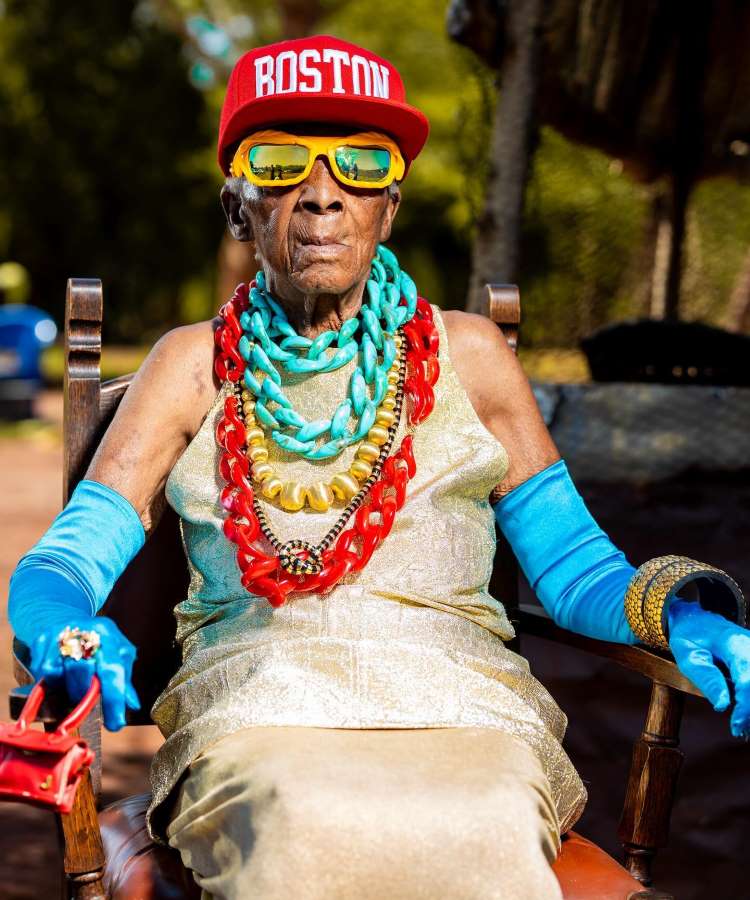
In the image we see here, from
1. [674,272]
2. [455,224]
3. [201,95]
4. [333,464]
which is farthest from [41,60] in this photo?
[333,464]

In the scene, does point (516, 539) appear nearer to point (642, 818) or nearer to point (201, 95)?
point (642, 818)

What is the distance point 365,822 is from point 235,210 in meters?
1.20

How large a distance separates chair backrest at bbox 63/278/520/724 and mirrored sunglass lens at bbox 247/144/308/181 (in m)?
0.41

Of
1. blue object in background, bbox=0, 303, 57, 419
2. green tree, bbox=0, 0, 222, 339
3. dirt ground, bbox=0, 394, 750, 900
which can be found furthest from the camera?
green tree, bbox=0, 0, 222, 339

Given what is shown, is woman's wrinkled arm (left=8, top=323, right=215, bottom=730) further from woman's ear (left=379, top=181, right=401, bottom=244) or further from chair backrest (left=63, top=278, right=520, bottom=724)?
woman's ear (left=379, top=181, right=401, bottom=244)

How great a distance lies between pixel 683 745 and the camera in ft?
11.4

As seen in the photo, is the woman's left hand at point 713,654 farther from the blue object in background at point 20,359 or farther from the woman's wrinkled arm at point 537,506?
the blue object in background at point 20,359

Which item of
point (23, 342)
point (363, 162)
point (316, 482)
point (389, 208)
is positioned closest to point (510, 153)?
point (389, 208)

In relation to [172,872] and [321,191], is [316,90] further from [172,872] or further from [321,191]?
[172,872]

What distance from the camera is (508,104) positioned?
422 centimetres

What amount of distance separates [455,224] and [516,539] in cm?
1745

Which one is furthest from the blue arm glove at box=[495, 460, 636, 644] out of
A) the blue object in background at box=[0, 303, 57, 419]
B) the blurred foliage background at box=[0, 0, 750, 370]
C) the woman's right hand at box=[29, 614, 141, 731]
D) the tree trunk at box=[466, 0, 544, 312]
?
the blurred foliage background at box=[0, 0, 750, 370]

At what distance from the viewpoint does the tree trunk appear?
4.17m

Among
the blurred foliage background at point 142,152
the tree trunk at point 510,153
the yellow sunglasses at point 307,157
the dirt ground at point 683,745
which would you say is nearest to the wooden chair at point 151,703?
the yellow sunglasses at point 307,157
